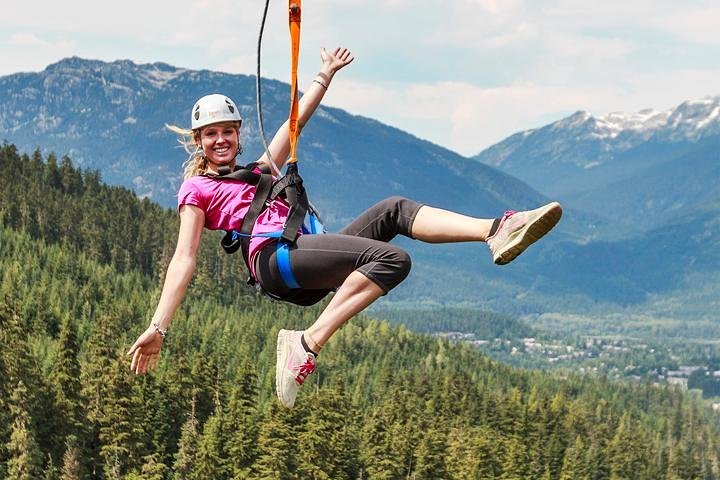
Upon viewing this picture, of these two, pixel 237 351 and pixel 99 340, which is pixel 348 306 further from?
pixel 237 351

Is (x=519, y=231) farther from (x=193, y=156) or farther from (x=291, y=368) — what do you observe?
(x=193, y=156)

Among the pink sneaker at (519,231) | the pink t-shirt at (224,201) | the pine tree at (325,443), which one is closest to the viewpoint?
the pink sneaker at (519,231)

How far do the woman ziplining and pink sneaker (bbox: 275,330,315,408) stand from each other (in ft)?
0.04

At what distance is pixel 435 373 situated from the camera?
19938 cm

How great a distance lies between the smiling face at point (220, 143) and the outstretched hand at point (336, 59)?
213 centimetres

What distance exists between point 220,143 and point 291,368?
296 cm

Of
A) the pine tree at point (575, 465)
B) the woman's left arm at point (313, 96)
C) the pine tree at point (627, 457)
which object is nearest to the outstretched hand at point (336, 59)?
the woman's left arm at point (313, 96)

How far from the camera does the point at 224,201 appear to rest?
1320 cm

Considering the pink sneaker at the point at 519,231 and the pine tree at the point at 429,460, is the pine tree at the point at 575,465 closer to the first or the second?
the pine tree at the point at 429,460

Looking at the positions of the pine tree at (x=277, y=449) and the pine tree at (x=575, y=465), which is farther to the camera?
the pine tree at (x=575, y=465)

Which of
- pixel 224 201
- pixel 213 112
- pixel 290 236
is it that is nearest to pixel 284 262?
pixel 290 236

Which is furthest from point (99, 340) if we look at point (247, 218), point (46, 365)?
point (247, 218)

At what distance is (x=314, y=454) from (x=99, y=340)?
80.3ft

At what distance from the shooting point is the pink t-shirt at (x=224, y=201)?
513 inches
